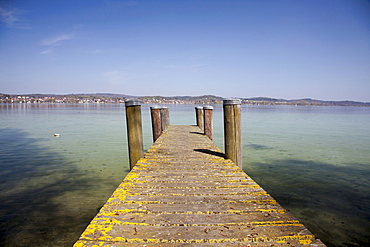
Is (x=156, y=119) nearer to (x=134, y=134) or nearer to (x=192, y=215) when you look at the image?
(x=134, y=134)

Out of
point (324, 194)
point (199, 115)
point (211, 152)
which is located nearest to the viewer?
point (211, 152)

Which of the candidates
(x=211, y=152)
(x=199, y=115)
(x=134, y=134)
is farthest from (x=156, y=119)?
(x=134, y=134)

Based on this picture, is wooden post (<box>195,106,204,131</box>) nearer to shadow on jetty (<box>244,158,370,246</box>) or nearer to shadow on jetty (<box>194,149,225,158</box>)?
shadow on jetty (<box>244,158,370,246</box>)

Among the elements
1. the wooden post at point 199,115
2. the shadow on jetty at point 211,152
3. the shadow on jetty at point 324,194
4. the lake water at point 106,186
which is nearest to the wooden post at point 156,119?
the lake water at point 106,186

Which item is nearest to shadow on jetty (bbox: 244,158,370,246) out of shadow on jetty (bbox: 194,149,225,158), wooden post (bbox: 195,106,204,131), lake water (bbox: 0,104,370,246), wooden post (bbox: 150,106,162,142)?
lake water (bbox: 0,104,370,246)

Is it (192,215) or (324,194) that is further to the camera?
(324,194)

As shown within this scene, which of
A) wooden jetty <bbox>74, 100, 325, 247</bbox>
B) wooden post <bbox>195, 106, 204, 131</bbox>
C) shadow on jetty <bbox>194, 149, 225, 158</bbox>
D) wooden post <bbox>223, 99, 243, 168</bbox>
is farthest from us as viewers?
wooden post <bbox>195, 106, 204, 131</bbox>

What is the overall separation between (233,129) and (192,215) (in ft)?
9.76

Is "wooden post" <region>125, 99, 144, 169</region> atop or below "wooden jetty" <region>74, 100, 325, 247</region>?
atop

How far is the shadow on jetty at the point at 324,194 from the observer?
16.9 feet

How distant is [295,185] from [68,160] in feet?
→ 30.3

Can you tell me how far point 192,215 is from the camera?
8.63ft

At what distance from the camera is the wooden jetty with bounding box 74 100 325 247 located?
2.16 meters

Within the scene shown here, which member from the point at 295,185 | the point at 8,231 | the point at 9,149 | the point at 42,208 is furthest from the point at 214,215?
the point at 9,149
